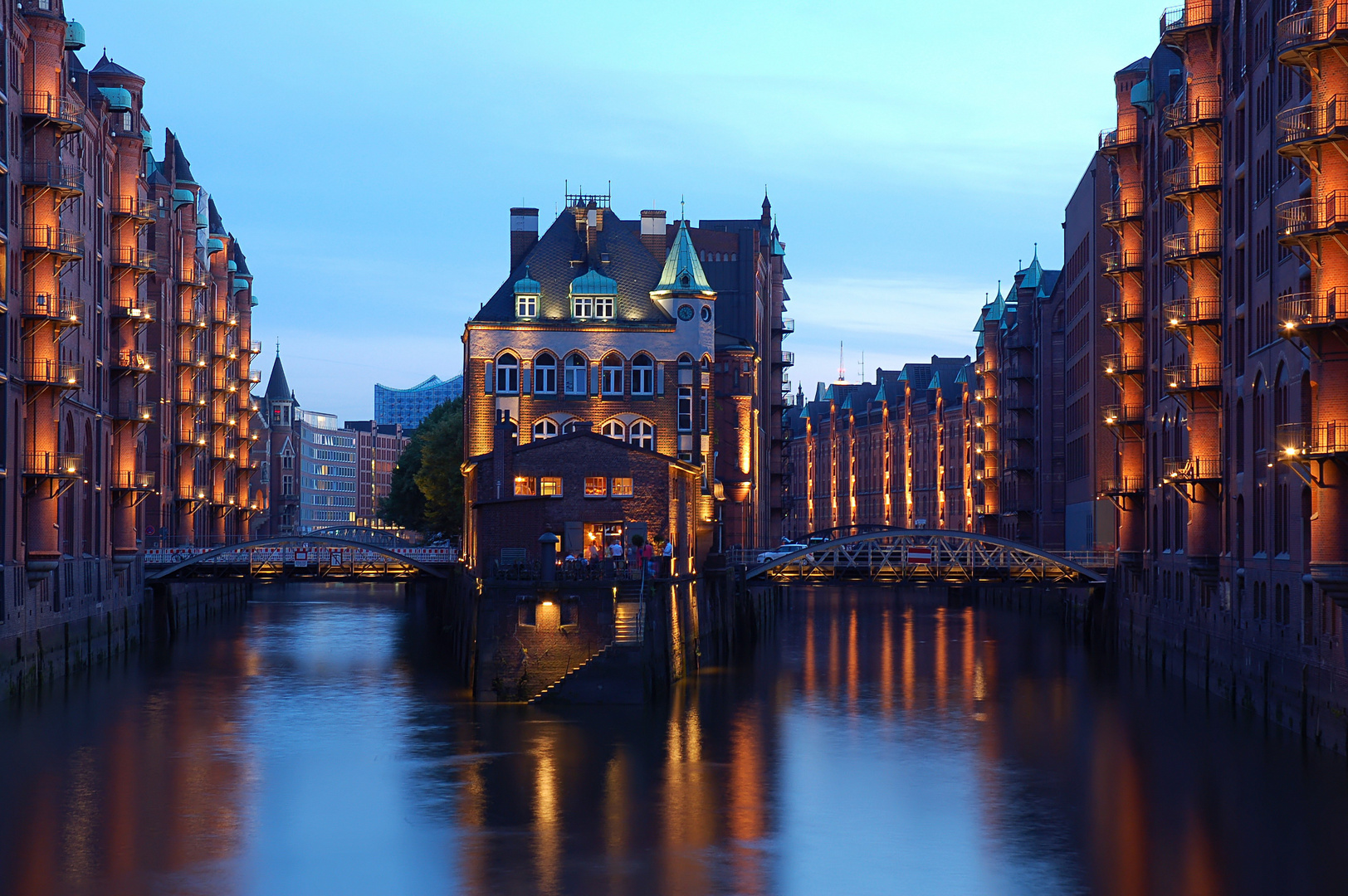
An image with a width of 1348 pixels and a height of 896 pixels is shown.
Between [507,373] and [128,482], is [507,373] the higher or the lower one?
the higher one

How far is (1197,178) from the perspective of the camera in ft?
211

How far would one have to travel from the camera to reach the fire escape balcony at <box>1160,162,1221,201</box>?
209ft

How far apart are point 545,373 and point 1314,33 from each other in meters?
52.5

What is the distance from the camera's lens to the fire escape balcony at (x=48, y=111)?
61438mm

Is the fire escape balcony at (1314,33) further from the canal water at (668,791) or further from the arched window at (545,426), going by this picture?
the arched window at (545,426)

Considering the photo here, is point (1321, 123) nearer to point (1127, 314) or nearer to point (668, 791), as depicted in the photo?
point (668, 791)

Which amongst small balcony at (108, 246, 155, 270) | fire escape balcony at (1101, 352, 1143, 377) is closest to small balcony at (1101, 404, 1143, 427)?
fire escape balcony at (1101, 352, 1143, 377)

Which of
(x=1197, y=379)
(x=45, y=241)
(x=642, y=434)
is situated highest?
(x=45, y=241)

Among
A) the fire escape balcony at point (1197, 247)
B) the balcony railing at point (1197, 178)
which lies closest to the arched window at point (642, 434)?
the fire escape balcony at point (1197, 247)

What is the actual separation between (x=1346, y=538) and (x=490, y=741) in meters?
24.6

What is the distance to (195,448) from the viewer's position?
111 meters

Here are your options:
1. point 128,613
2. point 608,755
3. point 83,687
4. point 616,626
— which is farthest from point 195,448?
point 608,755

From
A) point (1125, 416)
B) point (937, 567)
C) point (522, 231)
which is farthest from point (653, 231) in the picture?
point (1125, 416)

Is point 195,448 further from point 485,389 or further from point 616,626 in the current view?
point 616,626
